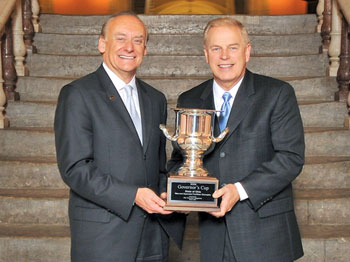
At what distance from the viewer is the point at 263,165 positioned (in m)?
2.44

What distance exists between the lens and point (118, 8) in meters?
10.3

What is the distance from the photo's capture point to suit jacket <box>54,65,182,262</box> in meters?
2.35

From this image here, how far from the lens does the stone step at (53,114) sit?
15.6 feet

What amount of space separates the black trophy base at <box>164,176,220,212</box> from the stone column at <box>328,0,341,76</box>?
125 inches

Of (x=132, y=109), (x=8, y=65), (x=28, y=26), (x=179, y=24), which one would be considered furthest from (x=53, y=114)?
(x=132, y=109)

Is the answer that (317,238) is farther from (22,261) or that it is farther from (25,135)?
(25,135)

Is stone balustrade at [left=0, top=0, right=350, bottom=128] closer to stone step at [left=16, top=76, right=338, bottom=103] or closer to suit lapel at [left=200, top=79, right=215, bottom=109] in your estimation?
stone step at [left=16, top=76, right=338, bottom=103]

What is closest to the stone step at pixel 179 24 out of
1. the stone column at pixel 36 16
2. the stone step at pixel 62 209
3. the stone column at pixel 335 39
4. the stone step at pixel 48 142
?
the stone column at pixel 36 16

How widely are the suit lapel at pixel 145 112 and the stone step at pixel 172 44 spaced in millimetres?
3020

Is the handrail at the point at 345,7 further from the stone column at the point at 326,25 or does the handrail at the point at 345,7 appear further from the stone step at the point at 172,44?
the stone step at the point at 172,44

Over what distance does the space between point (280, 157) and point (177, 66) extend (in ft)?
9.97

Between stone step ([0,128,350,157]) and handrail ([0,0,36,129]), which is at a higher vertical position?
handrail ([0,0,36,129])

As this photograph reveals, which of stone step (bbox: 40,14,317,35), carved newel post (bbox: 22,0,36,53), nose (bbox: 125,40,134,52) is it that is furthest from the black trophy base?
stone step (bbox: 40,14,317,35)

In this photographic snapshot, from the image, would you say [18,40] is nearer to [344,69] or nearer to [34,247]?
[34,247]
